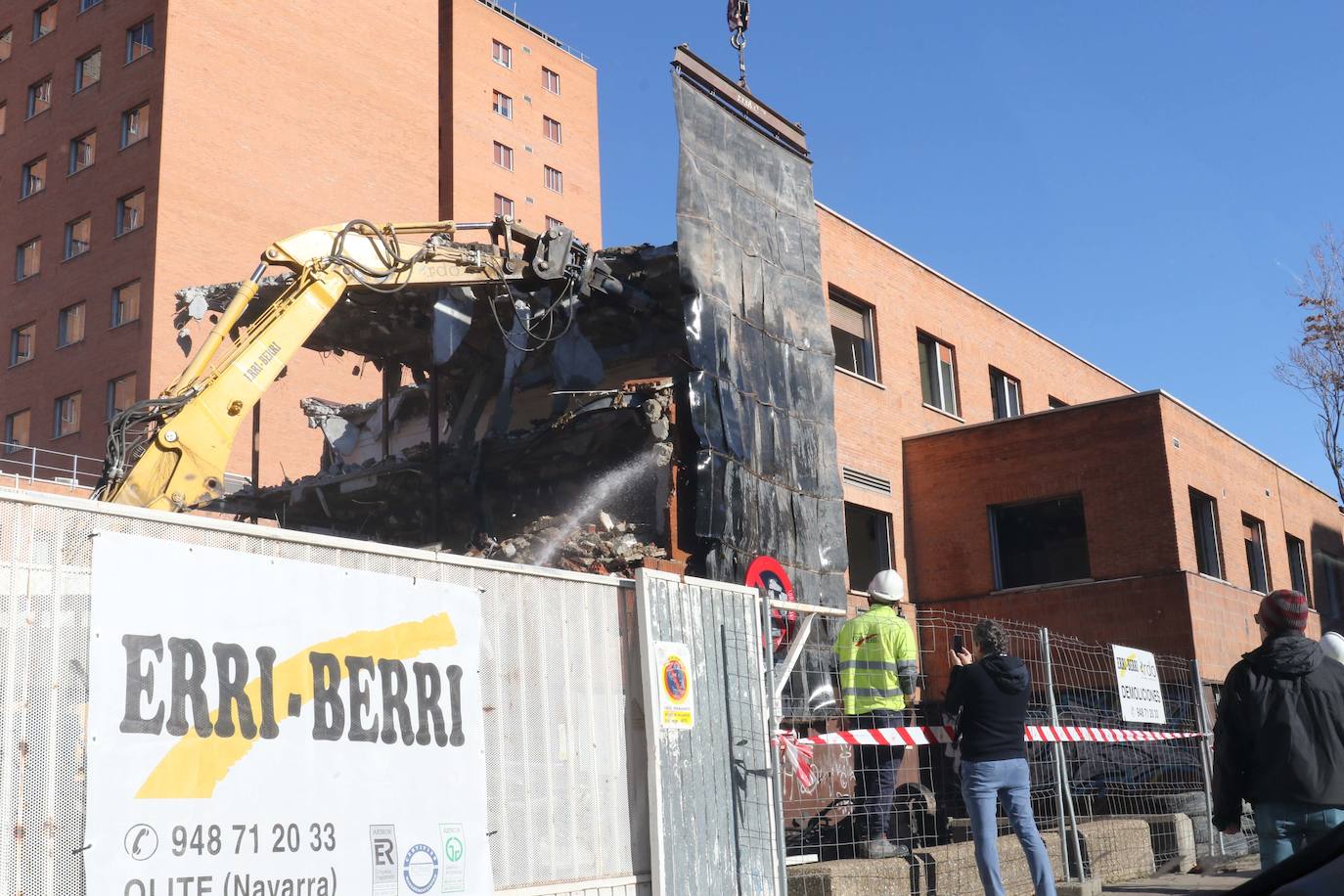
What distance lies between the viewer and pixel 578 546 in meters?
16.4

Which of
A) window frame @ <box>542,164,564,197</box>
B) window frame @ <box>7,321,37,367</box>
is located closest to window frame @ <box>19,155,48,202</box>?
window frame @ <box>7,321,37,367</box>

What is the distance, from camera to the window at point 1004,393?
2666cm

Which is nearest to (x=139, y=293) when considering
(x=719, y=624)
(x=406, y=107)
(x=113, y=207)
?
(x=113, y=207)

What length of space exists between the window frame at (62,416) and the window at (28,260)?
4.99m

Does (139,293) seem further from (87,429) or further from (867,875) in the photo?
(867,875)

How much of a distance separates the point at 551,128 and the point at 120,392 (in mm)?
24977

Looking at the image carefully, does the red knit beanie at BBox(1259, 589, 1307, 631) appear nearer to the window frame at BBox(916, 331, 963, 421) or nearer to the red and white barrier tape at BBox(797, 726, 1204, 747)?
the red and white barrier tape at BBox(797, 726, 1204, 747)

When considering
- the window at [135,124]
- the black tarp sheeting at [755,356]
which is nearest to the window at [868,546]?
the black tarp sheeting at [755,356]

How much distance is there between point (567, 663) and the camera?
7.04 metres

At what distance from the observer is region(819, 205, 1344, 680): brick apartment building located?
2073 cm

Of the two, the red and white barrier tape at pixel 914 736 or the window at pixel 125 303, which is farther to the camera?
the window at pixel 125 303

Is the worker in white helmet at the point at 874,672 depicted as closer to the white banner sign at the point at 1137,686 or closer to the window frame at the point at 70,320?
the white banner sign at the point at 1137,686

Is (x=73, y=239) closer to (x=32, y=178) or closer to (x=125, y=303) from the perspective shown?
→ (x=32, y=178)

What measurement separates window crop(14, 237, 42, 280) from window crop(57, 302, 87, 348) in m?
2.48
